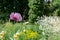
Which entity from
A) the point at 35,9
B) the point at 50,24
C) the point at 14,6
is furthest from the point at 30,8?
the point at 50,24

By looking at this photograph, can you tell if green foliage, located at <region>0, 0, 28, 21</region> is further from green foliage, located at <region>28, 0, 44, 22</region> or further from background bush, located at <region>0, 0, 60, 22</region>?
green foliage, located at <region>28, 0, 44, 22</region>

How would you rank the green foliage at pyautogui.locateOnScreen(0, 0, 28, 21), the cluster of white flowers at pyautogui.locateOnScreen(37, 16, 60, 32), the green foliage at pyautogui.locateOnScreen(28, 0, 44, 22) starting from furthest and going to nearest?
the green foliage at pyautogui.locateOnScreen(0, 0, 28, 21)
the green foliage at pyautogui.locateOnScreen(28, 0, 44, 22)
the cluster of white flowers at pyautogui.locateOnScreen(37, 16, 60, 32)

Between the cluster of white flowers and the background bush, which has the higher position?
the background bush

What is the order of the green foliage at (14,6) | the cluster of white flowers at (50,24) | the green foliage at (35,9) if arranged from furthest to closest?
the green foliage at (14,6)
the green foliage at (35,9)
the cluster of white flowers at (50,24)

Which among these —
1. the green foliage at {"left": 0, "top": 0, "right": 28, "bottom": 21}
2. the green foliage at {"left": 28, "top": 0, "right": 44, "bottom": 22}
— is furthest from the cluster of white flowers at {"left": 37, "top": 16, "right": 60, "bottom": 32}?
the green foliage at {"left": 0, "top": 0, "right": 28, "bottom": 21}

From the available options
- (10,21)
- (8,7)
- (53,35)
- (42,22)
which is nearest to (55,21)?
(42,22)

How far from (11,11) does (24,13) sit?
0.56 meters

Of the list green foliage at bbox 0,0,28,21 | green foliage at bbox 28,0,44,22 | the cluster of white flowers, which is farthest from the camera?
green foliage at bbox 0,0,28,21

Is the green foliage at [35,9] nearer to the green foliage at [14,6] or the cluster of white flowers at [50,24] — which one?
the cluster of white flowers at [50,24]

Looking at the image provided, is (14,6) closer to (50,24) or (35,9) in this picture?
(35,9)

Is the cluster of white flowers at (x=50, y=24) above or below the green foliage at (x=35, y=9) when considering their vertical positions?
below

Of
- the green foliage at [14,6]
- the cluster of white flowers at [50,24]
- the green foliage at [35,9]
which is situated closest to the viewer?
the cluster of white flowers at [50,24]

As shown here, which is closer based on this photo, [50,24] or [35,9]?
[50,24]

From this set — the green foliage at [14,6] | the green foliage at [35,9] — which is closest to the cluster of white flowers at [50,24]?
the green foliage at [35,9]
